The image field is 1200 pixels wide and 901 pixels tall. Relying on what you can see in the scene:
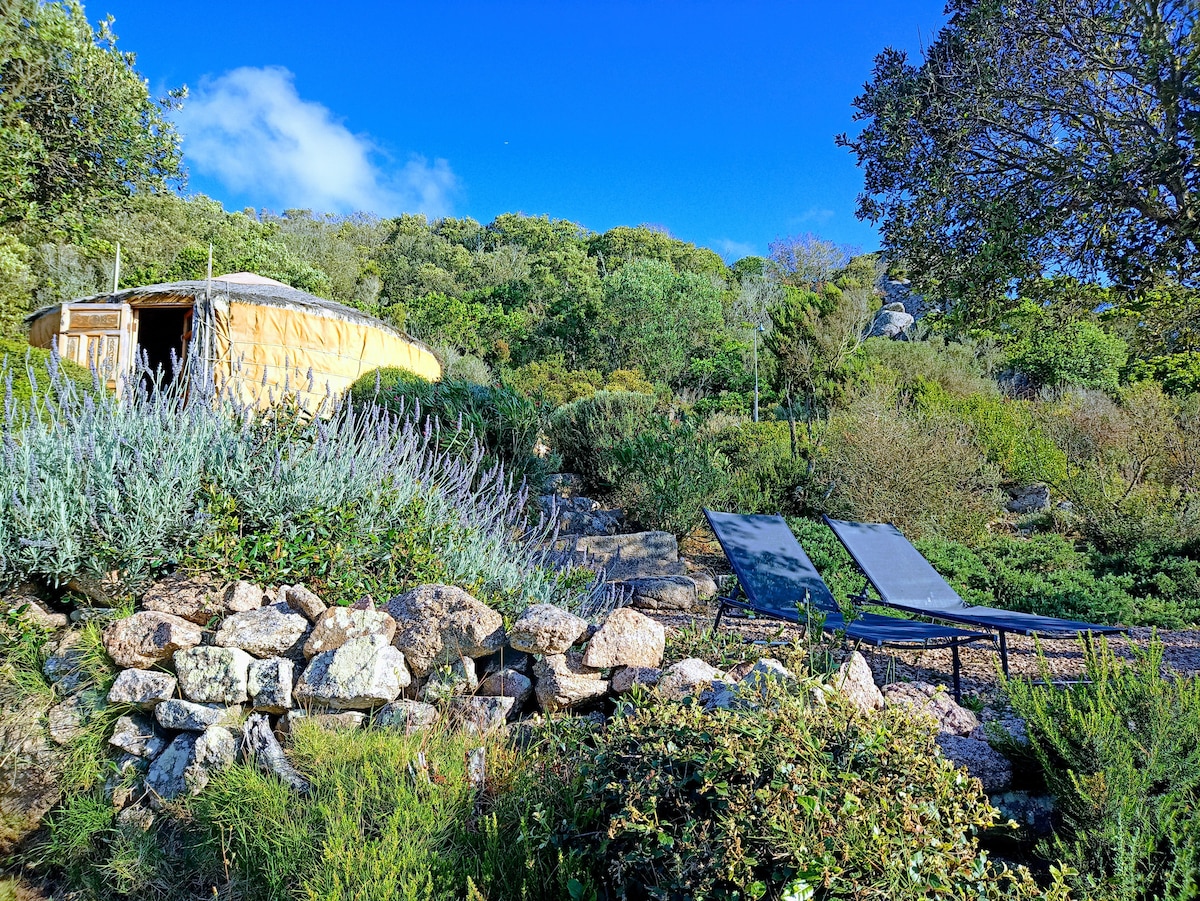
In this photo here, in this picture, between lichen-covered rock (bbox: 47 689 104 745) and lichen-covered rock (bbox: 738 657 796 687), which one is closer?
lichen-covered rock (bbox: 738 657 796 687)

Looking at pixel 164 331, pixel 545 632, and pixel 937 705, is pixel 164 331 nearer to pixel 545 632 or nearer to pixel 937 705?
pixel 545 632

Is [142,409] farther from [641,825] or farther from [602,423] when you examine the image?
[602,423]

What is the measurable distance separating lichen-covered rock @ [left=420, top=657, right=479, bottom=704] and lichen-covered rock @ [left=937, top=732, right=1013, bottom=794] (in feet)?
5.19

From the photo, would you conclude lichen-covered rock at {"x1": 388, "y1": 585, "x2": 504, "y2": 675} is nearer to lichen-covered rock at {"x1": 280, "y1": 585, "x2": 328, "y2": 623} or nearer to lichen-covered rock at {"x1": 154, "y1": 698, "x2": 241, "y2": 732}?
lichen-covered rock at {"x1": 280, "y1": 585, "x2": 328, "y2": 623}

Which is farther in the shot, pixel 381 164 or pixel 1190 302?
pixel 381 164

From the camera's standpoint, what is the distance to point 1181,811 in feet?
6.13

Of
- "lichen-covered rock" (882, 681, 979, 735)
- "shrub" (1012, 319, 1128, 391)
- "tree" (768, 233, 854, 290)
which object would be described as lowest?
"lichen-covered rock" (882, 681, 979, 735)

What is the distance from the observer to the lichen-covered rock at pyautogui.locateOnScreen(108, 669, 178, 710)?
9.05ft

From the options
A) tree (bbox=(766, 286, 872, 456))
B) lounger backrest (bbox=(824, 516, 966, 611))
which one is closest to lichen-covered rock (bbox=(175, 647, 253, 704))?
lounger backrest (bbox=(824, 516, 966, 611))

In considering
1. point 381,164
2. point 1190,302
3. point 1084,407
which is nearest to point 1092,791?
point 1190,302

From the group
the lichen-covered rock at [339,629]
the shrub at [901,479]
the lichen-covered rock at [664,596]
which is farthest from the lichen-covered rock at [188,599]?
the shrub at [901,479]

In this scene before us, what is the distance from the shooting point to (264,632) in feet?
9.47

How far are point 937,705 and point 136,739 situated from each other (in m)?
2.82

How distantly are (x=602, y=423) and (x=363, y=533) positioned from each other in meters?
5.87
